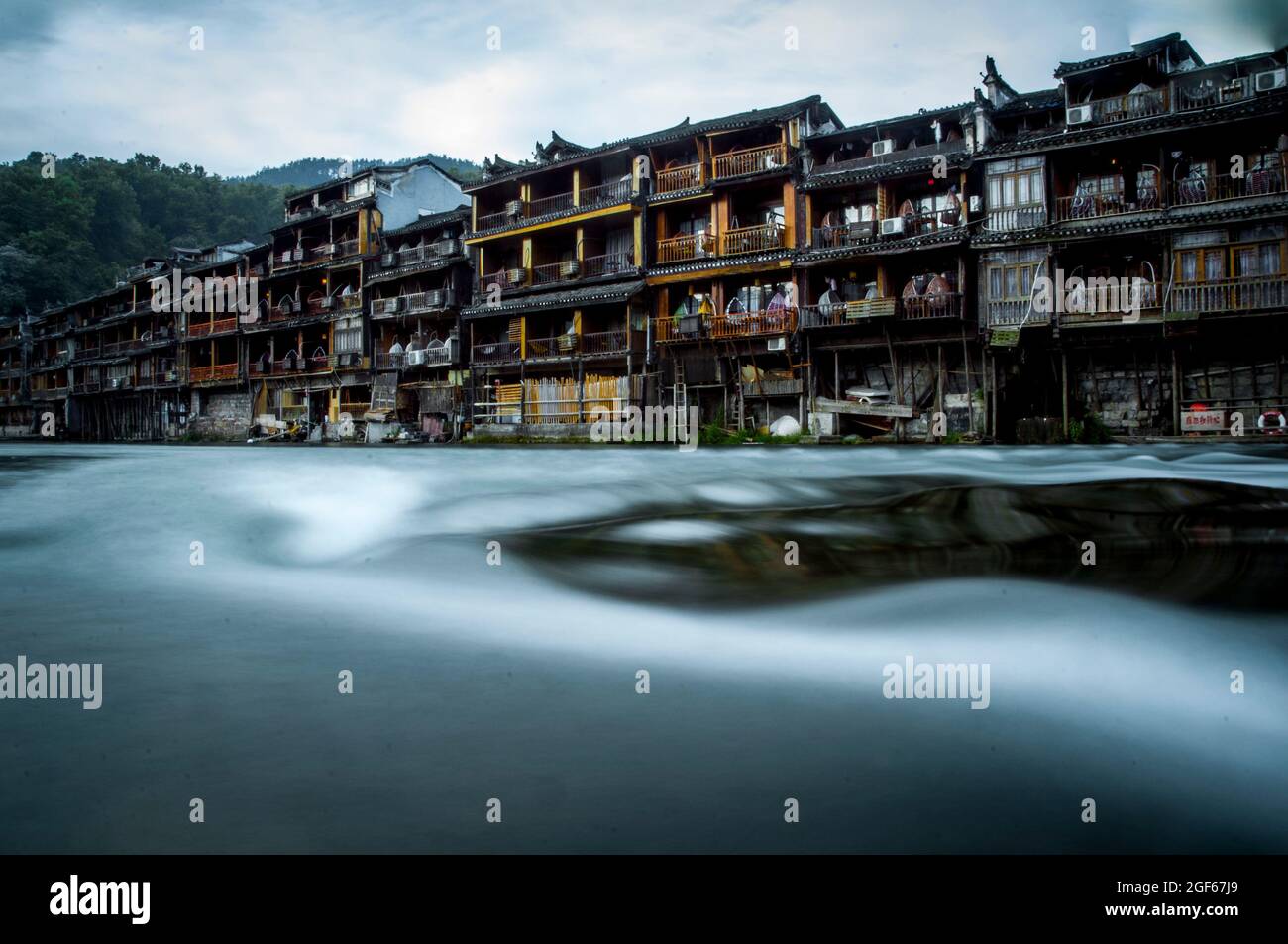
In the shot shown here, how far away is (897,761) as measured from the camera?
117 inches

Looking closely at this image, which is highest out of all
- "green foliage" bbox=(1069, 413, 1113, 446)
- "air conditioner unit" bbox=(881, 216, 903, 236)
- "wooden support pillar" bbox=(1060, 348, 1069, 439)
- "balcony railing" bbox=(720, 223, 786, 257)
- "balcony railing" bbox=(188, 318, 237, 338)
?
"balcony railing" bbox=(188, 318, 237, 338)

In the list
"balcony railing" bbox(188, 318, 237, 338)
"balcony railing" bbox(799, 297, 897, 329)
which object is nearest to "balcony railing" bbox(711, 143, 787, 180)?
"balcony railing" bbox(799, 297, 897, 329)

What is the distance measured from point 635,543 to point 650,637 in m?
2.29

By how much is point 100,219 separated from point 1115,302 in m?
79.8

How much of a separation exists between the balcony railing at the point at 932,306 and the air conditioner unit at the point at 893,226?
2072mm

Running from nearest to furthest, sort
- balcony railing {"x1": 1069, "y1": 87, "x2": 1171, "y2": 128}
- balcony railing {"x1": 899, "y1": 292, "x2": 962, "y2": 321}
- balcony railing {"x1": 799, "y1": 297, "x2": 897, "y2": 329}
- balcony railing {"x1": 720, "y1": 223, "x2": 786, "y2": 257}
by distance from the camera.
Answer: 1. balcony railing {"x1": 1069, "y1": 87, "x2": 1171, "y2": 128}
2. balcony railing {"x1": 899, "y1": 292, "x2": 962, "y2": 321}
3. balcony railing {"x1": 799, "y1": 297, "x2": 897, "y2": 329}
4. balcony railing {"x1": 720, "y1": 223, "x2": 786, "y2": 257}

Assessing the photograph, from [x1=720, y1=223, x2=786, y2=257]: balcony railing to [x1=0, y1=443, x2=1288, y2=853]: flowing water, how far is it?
2199 cm

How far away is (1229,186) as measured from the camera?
2211 cm

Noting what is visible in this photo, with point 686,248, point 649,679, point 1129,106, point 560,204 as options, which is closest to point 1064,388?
point 1129,106

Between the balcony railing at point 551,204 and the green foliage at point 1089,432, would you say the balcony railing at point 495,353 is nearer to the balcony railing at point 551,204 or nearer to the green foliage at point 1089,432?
the balcony railing at point 551,204

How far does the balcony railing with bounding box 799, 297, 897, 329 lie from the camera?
1013 inches

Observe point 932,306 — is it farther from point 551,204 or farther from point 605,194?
point 551,204

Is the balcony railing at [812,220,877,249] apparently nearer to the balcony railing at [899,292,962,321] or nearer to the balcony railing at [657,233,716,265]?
the balcony railing at [899,292,962,321]
